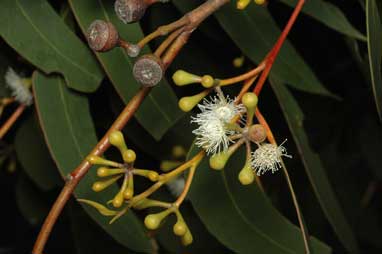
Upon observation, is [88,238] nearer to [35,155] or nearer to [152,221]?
[35,155]

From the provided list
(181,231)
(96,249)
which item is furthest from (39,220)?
(181,231)

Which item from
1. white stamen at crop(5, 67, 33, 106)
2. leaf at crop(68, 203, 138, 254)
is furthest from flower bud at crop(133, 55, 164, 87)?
leaf at crop(68, 203, 138, 254)

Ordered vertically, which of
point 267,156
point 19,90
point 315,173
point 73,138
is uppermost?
point 19,90

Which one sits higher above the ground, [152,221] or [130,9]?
[130,9]

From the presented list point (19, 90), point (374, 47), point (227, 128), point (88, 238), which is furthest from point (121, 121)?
point (88, 238)

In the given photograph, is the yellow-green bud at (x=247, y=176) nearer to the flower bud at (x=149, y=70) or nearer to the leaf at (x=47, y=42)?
the flower bud at (x=149, y=70)

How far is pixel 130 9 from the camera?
904 millimetres

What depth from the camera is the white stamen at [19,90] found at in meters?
1.36

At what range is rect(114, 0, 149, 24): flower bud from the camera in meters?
0.90

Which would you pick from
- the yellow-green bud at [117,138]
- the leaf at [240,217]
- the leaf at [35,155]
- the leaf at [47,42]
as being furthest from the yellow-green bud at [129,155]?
the leaf at [35,155]

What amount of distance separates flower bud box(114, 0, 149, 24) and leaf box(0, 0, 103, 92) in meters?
0.32

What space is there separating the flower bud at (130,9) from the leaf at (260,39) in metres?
0.35

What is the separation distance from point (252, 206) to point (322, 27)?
0.68 metres

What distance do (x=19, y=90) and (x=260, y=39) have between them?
0.47 meters
